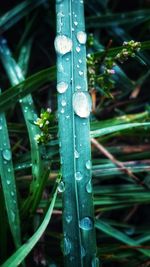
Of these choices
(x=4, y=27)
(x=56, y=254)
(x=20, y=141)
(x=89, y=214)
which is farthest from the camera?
(x=4, y=27)

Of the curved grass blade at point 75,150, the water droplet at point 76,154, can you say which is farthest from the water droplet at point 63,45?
the water droplet at point 76,154

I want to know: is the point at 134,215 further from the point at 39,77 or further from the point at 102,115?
the point at 39,77

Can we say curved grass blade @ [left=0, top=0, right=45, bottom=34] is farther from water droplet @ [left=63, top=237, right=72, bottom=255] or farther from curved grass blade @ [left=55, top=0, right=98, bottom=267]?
water droplet @ [left=63, top=237, right=72, bottom=255]

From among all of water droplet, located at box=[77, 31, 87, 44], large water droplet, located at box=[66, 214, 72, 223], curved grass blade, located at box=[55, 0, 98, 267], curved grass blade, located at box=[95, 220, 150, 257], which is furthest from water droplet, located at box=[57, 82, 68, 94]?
curved grass blade, located at box=[95, 220, 150, 257]

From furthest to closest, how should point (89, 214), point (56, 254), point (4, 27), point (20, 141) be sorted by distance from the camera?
point (4, 27) < point (20, 141) < point (56, 254) < point (89, 214)

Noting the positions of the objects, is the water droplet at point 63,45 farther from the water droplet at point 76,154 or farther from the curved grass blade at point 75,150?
the water droplet at point 76,154

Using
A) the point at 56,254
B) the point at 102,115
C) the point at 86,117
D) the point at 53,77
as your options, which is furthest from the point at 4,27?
the point at 56,254

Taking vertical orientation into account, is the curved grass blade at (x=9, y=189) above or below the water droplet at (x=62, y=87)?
below
